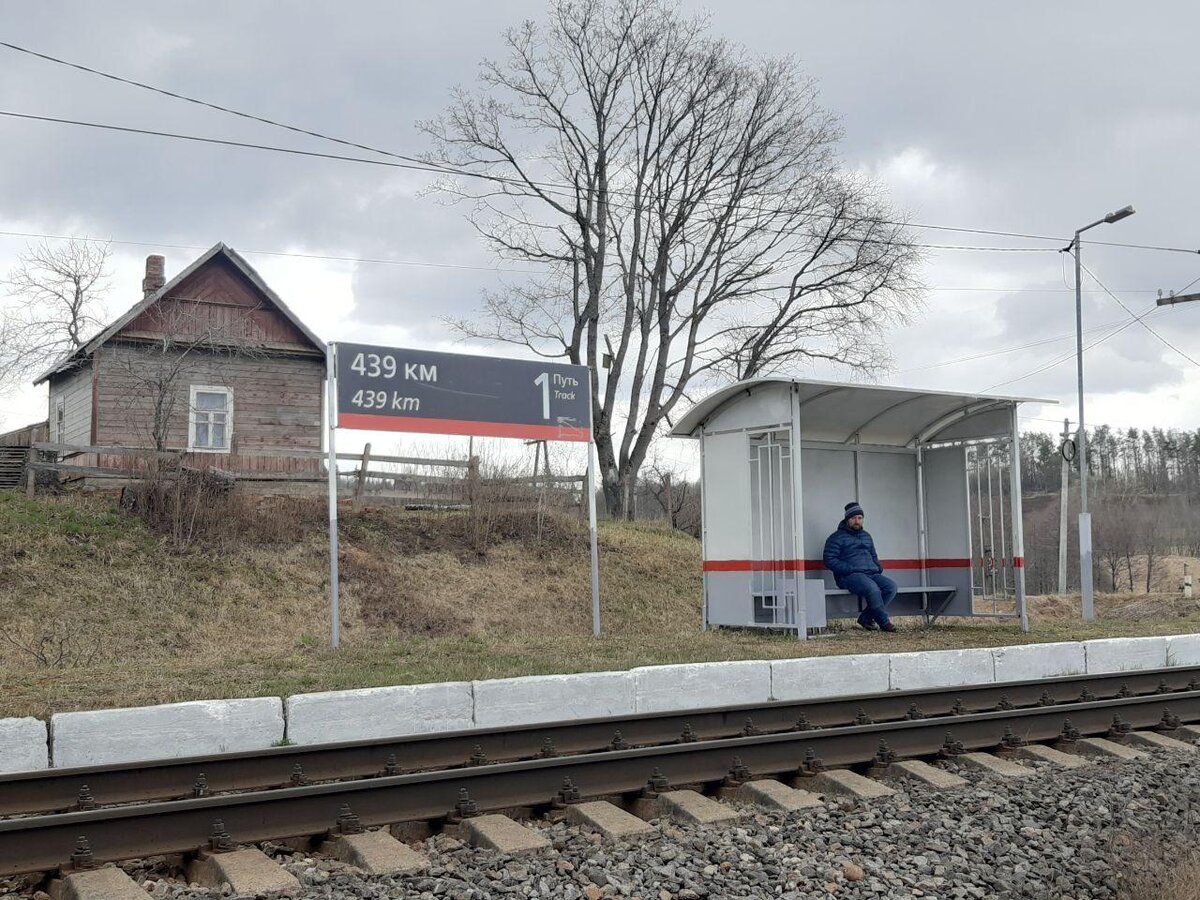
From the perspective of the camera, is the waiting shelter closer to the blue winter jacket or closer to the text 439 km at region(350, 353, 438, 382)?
the blue winter jacket

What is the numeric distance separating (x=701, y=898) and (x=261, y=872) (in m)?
2.00

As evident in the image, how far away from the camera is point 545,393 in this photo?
15.9 metres

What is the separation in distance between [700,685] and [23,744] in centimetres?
543

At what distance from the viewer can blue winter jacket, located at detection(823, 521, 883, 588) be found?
16.2m

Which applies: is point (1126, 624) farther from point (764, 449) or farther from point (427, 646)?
point (427, 646)

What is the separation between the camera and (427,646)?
46.8 feet

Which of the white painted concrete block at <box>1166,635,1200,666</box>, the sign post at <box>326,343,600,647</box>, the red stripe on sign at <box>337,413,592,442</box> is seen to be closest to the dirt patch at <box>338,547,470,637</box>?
the sign post at <box>326,343,600,647</box>

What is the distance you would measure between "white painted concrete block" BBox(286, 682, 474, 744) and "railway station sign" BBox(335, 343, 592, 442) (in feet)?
19.2

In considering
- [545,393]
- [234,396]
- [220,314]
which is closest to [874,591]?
[545,393]

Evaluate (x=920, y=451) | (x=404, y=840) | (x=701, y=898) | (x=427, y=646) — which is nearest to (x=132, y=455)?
(x=427, y=646)

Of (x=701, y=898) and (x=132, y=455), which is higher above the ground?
(x=132, y=455)

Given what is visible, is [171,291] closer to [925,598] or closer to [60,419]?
[60,419]

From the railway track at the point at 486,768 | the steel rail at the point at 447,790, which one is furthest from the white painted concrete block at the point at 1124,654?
the steel rail at the point at 447,790

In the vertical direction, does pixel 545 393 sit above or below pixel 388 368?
below
